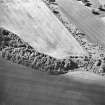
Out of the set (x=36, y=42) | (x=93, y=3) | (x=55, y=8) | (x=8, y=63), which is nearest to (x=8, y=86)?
(x=8, y=63)

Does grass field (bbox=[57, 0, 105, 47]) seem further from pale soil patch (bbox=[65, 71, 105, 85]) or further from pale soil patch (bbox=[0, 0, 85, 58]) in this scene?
pale soil patch (bbox=[65, 71, 105, 85])

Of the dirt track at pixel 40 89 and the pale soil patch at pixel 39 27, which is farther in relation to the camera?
the pale soil patch at pixel 39 27

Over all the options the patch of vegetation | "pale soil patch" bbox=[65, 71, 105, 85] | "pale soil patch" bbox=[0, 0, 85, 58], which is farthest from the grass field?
the patch of vegetation

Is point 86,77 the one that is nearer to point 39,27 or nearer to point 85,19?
point 39,27

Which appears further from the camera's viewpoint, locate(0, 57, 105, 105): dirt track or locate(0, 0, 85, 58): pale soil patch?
locate(0, 0, 85, 58): pale soil patch

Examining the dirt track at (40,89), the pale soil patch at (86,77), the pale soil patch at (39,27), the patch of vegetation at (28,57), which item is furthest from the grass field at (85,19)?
the dirt track at (40,89)

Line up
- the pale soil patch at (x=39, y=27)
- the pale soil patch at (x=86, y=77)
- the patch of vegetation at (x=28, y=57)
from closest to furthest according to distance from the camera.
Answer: the pale soil patch at (x=86, y=77) → the patch of vegetation at (x=28, y=57) → the pale soil patch at (x=39, y=27)

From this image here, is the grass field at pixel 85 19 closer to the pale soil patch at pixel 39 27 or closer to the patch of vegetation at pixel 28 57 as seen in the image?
the pale soil patch at pixel 39 27

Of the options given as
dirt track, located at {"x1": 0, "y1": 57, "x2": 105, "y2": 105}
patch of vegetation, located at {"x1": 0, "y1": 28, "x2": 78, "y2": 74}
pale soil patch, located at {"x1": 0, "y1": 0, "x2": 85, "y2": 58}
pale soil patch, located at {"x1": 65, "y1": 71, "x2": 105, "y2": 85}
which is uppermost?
pale soil patch, located at {"x1": 0, "y1": 0, "x2": 85, "y2": 58}

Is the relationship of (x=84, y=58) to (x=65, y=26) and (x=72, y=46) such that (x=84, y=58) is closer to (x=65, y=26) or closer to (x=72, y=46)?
(x=72, y=46)
